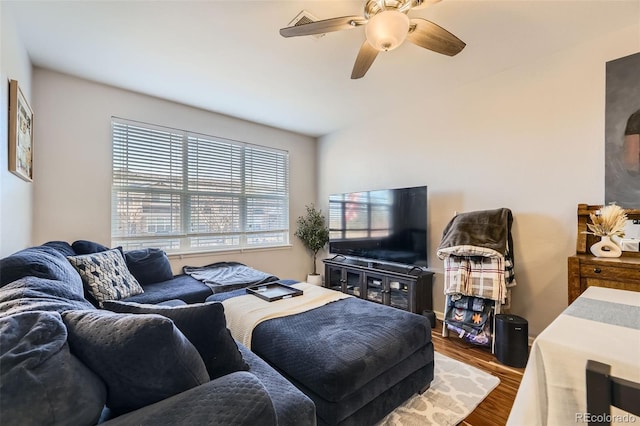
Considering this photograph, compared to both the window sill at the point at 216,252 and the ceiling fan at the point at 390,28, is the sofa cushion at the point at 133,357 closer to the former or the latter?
the ceiling fan at the point at 390,28

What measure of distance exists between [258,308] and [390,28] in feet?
6.41

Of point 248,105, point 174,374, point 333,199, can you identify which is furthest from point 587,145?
point 248,105

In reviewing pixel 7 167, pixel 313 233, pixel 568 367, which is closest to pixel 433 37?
pixel 568 367

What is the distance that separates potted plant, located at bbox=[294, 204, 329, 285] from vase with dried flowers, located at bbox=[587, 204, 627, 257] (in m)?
3.12

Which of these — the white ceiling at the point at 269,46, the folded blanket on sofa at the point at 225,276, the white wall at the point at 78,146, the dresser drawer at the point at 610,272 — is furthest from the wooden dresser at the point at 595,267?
the white wall at the point at 78,146

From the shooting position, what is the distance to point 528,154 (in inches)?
99.2

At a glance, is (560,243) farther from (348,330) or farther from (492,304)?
(348,330)

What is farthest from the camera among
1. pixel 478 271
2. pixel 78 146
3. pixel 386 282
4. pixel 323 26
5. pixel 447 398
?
pixel 386 282

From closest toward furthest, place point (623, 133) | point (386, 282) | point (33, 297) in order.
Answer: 1. point (33, 297)
2. point (623, 133)
3. point (386, 282)

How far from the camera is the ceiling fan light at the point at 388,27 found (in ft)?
4.92

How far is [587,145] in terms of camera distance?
2219 mm

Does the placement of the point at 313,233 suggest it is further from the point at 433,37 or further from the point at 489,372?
the point at 433,37

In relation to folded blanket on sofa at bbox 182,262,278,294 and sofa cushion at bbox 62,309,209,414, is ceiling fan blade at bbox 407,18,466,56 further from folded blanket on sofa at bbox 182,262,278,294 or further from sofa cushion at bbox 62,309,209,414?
folded blanket on sofa at bbox 182,262,278,294

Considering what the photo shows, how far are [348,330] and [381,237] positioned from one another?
6.38 feet
